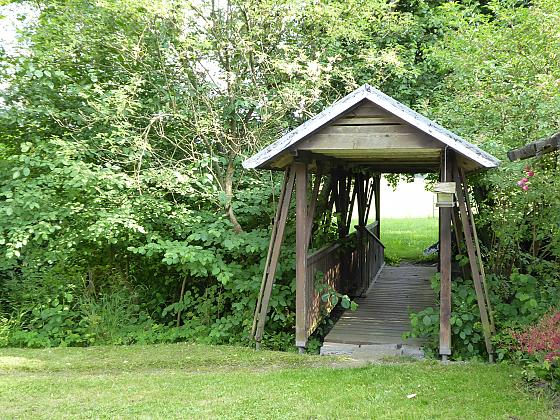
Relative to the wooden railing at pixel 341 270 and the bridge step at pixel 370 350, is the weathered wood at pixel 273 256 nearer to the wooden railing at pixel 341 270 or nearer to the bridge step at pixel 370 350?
the wooden railing at pixel 341 270

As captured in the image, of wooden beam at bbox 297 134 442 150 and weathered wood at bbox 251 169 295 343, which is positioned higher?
wooden beam at bbox 297 134 442 150

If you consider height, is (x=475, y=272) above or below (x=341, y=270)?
above

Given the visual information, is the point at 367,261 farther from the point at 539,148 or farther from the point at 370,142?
the point at 539,148

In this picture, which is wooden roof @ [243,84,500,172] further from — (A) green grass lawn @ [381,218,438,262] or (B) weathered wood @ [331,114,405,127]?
(A) green grass lawn @ [381,218,438,262]

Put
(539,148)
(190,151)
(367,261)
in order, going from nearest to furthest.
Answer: (539,148) → (190,151) → (367,261)

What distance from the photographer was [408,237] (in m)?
18.9

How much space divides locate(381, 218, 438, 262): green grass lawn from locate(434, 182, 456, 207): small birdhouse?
865 cm

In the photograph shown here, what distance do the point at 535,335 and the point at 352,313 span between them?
387 cm

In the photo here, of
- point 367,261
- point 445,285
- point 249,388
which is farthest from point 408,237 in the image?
point 249,388

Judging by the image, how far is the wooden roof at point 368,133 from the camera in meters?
5.95

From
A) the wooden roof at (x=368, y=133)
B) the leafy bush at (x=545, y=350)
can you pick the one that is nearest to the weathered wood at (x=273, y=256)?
the wooden roof at (x=368, y=133)

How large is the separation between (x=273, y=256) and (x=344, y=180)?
277 cm

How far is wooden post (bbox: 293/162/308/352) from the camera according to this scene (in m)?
6.84

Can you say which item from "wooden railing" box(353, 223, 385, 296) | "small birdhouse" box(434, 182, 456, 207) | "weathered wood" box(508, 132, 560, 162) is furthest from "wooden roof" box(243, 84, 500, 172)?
"wooden railing" box(353, 223, 385, 296)
